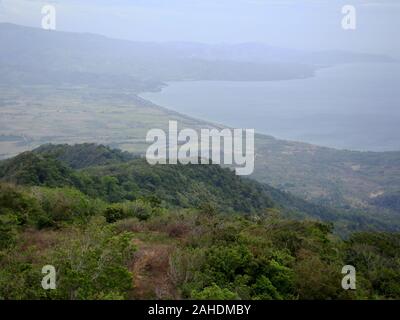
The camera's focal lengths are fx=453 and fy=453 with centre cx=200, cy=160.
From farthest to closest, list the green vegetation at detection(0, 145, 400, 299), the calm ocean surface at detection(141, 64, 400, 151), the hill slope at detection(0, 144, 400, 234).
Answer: the calm ocean surface at detection(141, 64, 400, 151)
the hill slope at detection(0, 144, 400, 234)
the green vegetation at detection(0, 145, 400, 299)

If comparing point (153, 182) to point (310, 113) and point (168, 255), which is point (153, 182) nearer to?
point (168, 255)

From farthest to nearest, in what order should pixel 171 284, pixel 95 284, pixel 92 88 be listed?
1. pixel 92 88
2. pixel 171 284
3. pixel 95 284

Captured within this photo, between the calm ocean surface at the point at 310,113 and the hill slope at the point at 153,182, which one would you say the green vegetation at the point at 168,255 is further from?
the calm ocean surface at the point at 310,113

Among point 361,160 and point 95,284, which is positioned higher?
point 95,284

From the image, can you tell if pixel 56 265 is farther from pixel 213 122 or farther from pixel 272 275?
pixel 213 122

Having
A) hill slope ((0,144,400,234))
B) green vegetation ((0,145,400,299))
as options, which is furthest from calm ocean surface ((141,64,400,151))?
green vegetation ((0,145,400,299))

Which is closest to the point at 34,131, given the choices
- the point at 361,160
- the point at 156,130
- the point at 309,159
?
the point at 156,130

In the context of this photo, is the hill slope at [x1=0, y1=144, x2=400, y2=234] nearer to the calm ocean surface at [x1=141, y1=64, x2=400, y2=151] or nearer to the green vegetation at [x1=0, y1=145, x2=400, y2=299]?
the green vegetation at [x1=0, y1=145, x2=400, y2=299]

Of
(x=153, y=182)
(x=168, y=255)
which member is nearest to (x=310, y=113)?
(x=153, y=182)
